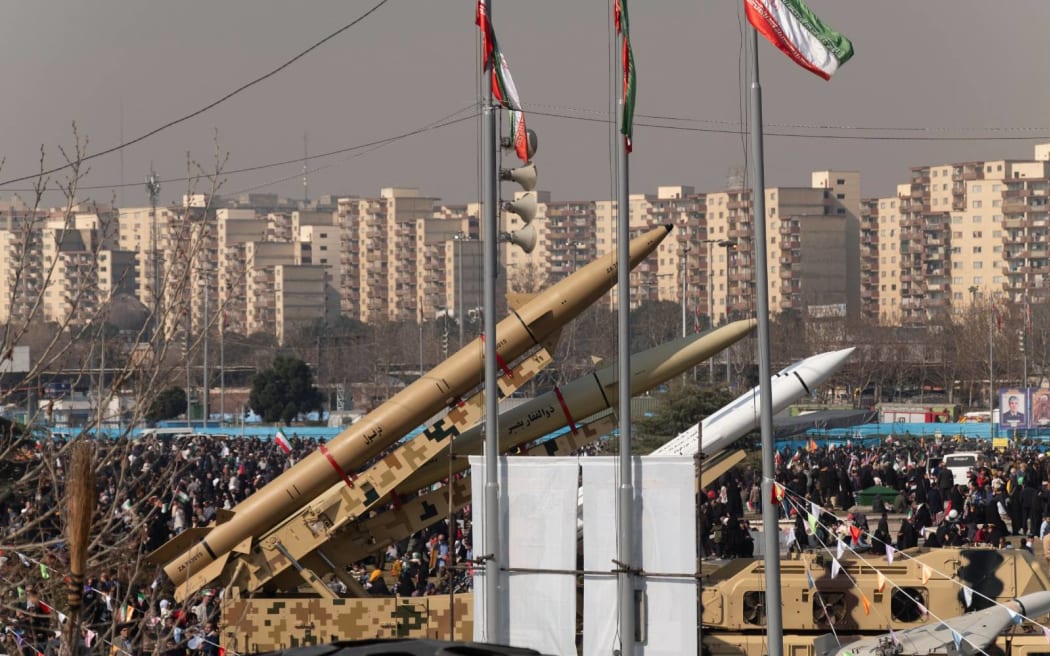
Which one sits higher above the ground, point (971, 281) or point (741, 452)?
point (971, 281)

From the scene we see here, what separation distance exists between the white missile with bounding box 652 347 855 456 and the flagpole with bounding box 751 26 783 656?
688 centimetres

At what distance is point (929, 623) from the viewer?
15.4 m

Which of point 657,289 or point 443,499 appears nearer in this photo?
point 443,499

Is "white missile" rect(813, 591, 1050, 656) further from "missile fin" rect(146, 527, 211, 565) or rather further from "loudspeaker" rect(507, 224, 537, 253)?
"missile fin" rect(146, 527, 211, 565)

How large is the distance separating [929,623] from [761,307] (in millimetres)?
4162

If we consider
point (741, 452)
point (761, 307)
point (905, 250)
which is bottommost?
point (741, 452)

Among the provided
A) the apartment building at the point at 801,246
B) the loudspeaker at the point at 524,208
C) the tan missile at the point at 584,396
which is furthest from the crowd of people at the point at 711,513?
the apartment building at the point at 801,246


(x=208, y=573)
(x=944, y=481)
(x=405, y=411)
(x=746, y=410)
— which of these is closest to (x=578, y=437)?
(x=405, y=411)

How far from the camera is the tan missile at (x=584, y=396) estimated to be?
1891 cm

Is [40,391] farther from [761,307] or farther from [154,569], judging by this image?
[154,569]

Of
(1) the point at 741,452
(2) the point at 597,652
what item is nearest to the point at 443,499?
(1) the point at 741,452

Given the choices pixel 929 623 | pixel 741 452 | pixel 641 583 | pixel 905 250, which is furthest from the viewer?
pixel 905 250

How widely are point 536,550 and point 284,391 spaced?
55.7 metres

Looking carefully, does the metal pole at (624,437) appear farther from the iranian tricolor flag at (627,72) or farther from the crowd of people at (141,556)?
the crowd of people at (141,556)
